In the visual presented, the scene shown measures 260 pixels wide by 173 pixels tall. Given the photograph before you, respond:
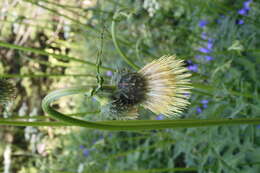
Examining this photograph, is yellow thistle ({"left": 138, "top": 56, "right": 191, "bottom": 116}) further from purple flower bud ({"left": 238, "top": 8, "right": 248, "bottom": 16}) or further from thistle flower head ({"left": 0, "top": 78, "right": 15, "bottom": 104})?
purple flower bud ({"left": 238, "top": 8, "right": 248, "bottom": 16})

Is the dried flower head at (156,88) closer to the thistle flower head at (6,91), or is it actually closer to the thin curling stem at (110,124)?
the thin curling stem at (110,124)

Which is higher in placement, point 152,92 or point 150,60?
point 150,60

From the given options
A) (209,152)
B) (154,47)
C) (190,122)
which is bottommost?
(209,152)

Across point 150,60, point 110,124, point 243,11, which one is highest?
point 243,11

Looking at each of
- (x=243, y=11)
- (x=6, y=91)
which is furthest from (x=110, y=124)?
(x=243, y=11)

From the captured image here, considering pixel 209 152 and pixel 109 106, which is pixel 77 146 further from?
pixel 109 106

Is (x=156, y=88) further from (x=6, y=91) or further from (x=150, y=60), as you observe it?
(x=150, y=60)

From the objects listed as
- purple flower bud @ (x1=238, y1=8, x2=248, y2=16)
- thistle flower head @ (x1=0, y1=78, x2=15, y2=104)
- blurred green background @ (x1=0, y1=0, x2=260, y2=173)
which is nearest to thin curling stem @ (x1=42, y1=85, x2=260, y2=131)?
blurred green background @ (x1=0, y1=0, x2=260, y2=173)

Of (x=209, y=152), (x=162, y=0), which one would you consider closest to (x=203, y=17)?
(x=162, y=0)
